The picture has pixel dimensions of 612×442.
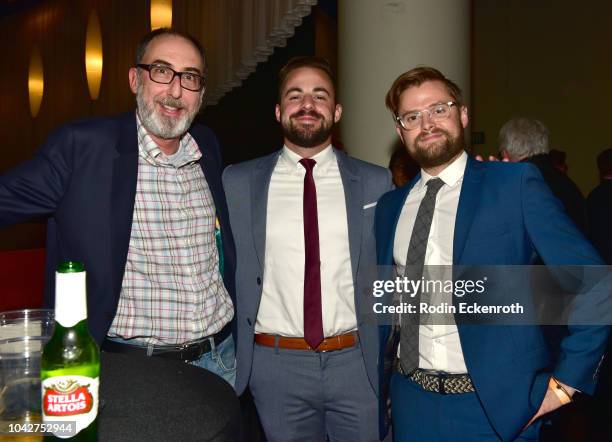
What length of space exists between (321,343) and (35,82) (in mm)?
11066

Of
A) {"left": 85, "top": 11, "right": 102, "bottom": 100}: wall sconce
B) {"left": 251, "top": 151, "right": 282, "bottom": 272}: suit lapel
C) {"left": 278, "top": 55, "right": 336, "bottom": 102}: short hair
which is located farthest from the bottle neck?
{"left": 85, "top": 11, "right": 102, "bottom": 100}: wall sconce

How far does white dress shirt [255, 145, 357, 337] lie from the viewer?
2.17 m

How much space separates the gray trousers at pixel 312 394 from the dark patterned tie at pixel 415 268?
16.3 inches

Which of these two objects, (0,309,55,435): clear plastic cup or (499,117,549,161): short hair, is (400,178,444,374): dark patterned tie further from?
(499,117,549,161): short hair

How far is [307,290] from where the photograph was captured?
84.2 inches

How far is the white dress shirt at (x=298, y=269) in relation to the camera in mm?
2168

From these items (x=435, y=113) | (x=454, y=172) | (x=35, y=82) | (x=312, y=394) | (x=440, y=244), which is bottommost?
(x=312, y=394)

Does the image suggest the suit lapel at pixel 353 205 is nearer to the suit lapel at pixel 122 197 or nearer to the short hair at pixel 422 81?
the short hair at pixel 422 81

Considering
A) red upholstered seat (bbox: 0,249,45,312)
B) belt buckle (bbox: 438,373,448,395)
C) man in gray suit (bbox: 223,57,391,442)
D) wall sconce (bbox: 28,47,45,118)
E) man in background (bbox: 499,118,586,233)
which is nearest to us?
belt buckle (bbox: 438,373,448,395)

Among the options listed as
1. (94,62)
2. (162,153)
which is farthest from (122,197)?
(94,62)

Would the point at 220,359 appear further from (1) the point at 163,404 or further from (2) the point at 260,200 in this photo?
(1) the point at 163,404

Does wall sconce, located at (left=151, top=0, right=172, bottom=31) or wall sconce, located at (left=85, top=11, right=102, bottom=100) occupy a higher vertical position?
wall sconce, located at (left=85, top=11, right=102, bottom=100)

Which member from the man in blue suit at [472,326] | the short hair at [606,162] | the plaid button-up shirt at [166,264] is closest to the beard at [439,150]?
the man in blue suit at [472,326]

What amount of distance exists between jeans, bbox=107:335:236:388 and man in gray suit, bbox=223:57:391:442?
1.3 inches
